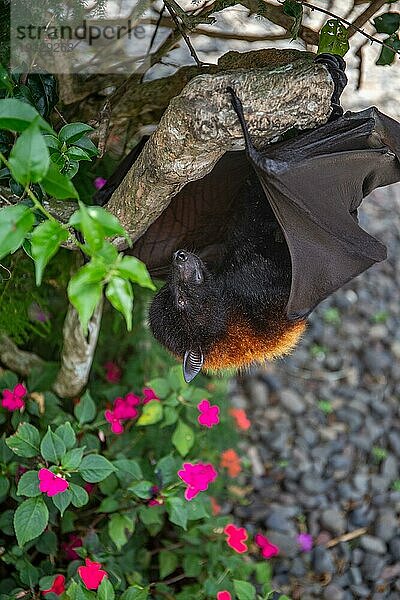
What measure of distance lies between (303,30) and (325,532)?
206 cm

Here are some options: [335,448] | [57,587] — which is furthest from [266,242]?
[335,448]

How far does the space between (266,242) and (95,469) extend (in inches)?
22.8

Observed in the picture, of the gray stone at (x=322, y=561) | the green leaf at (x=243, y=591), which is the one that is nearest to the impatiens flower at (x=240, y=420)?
the gray stone at (x=322, y=561)

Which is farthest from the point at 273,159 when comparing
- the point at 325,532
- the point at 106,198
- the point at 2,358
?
the point at 325,532

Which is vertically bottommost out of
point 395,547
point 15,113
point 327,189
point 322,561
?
point 395,547

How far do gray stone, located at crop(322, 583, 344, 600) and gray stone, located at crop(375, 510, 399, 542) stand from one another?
36 centimetres

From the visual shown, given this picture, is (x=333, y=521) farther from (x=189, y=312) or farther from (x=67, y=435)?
(x=67, y=435)

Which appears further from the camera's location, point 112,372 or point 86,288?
point 112,372

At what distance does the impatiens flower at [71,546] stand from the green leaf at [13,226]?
134cm

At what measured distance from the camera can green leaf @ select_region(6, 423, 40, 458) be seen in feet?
4.58

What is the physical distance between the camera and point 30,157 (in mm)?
614

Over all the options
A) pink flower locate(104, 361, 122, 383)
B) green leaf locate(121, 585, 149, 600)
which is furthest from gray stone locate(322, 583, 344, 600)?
green leaf locate(121, 585, 149, 600)

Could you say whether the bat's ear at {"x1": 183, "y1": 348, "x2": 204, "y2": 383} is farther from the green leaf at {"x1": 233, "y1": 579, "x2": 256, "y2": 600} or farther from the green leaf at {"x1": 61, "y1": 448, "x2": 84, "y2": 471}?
the green leaf at {"x1": 233, "y1": 579, "x2": 256, "y2": 600}

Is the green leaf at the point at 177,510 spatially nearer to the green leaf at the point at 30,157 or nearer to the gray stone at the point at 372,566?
the green leaf at the point at 30,157
